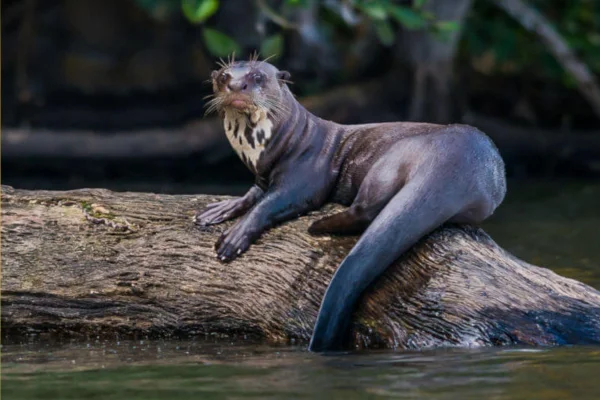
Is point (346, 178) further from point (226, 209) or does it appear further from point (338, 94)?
point (338, 94)

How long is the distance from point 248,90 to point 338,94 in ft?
20.6

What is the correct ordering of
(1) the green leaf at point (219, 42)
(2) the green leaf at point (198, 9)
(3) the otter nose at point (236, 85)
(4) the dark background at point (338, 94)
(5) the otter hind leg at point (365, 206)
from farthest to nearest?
(4) the dark background at point (338, 94), (2) the green leaf at point (198, 9), (1) the green leaf at point (219, 42), (3) the otter nose at point (236, 85), (5) the otter hind leg at point (365, 206)

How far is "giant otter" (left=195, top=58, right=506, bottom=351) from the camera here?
14.0ft

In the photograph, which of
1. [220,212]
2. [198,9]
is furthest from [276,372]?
[198,9]

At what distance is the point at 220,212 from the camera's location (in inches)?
186

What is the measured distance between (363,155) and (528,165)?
6.73 meters

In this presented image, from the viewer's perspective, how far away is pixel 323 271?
4.47 metres

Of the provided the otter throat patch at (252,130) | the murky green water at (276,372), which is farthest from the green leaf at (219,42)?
the murky green water at (276,372)

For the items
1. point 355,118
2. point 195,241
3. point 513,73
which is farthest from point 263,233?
point 513,73

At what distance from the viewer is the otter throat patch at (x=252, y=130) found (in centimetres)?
476

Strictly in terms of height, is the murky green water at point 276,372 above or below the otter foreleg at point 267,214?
→ below

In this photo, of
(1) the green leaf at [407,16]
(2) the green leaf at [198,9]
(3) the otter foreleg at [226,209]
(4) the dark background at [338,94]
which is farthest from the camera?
(4) the dark background at [338,94]

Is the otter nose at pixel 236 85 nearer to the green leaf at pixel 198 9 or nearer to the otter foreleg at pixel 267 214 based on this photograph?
the otter foreleg at pixel 267 214

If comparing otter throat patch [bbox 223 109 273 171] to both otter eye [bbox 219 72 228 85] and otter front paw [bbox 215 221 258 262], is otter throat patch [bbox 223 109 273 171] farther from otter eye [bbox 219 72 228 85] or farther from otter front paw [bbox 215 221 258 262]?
otter front paw [bbox 215 221 258 262]
